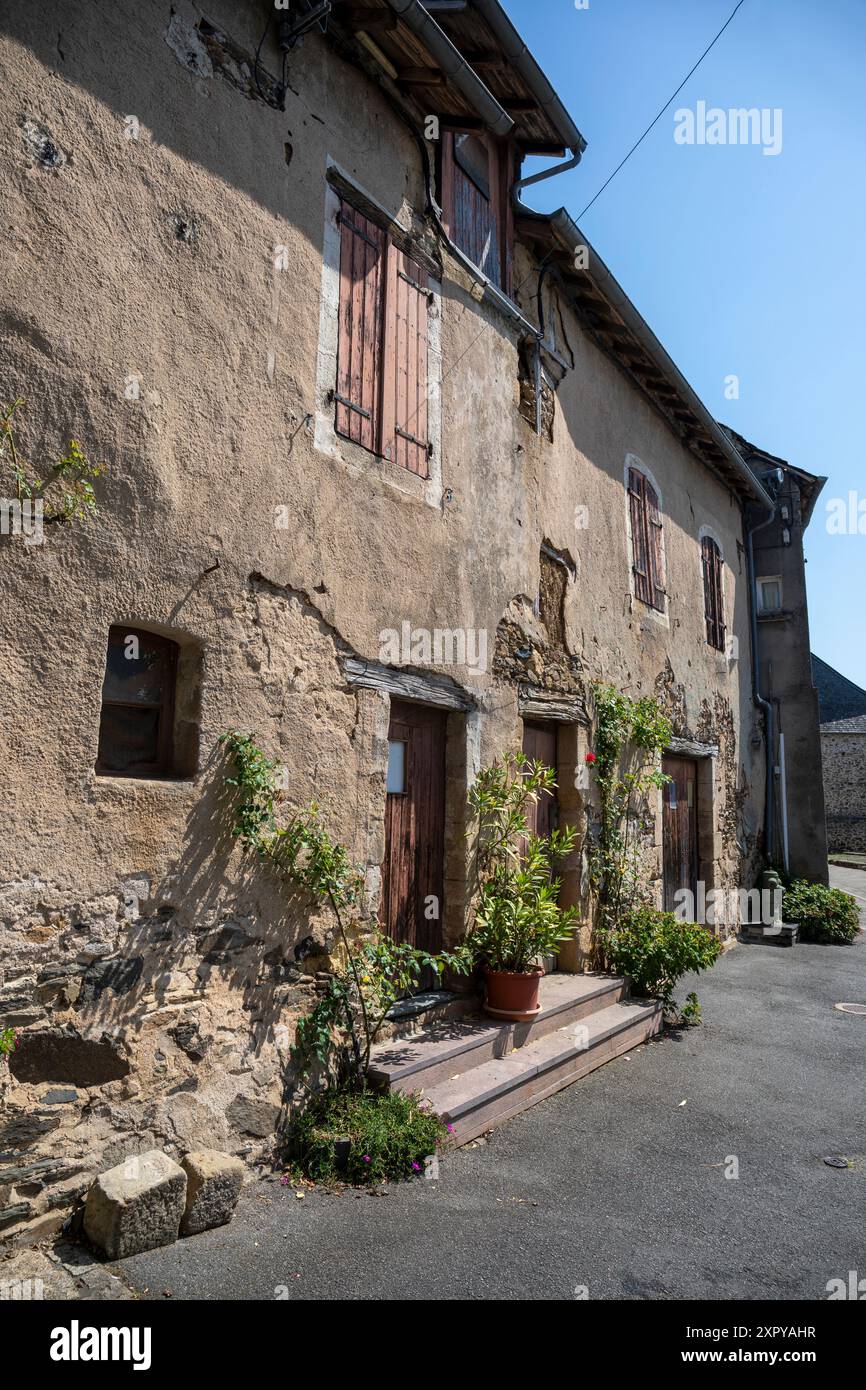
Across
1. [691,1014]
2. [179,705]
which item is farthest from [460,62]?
[691,1014]

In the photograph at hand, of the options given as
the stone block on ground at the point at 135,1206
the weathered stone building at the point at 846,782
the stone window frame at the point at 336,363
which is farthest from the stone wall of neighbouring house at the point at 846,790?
the stone block on ground at the point at 135,1206

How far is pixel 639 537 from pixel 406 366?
409 centimetres

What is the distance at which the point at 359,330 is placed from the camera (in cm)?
505

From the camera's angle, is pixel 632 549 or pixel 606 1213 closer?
pixel 606 1213

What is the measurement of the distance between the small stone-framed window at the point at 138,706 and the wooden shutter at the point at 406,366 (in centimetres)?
205

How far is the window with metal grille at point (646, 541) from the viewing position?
28.5 feet

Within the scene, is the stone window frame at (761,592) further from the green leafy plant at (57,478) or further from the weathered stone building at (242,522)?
the green leafy plant at (57,478)

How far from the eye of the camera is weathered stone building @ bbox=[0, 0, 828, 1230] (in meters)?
3.29

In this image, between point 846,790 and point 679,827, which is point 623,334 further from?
point 846,790

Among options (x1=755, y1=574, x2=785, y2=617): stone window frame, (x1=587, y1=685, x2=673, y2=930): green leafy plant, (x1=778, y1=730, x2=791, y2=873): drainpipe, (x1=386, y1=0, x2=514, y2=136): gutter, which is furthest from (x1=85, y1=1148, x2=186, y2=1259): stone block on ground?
(x1=755, y1=574, x2=785, y2=617): stone window frame

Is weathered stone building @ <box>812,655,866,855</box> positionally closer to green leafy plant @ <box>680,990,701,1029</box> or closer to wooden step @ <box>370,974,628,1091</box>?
green leafy plant @ <box>680,990,701,1029</box>
